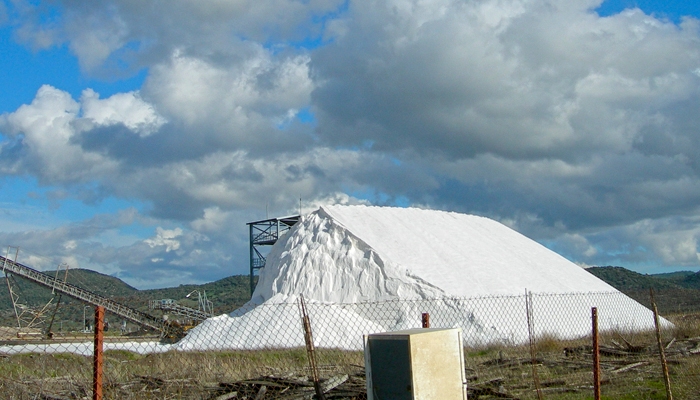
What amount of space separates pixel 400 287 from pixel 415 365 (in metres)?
19.8

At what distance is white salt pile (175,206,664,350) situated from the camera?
2352 cm

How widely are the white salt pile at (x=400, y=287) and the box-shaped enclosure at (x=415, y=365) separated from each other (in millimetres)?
13051

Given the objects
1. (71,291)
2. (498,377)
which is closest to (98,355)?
(498,377)

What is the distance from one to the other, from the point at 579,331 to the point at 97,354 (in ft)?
73.1

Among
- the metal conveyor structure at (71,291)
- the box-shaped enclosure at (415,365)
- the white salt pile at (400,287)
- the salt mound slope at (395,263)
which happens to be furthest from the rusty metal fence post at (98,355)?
the metal conveyor structure at (71,291)

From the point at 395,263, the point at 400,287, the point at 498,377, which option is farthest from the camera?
the point at 395,263

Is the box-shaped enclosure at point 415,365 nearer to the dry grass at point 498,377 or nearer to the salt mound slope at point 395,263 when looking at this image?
the dry grass at point 498,377

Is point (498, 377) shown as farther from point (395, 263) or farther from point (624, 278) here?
point (624, 278)

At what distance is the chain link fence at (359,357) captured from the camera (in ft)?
30.5

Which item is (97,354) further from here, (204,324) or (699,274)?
(699,274)

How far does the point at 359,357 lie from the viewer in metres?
17.6

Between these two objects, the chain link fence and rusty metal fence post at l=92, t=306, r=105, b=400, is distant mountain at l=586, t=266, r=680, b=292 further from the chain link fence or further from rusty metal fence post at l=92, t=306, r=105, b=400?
rusty metal fence post at l=92, t=306, r=105, b=400

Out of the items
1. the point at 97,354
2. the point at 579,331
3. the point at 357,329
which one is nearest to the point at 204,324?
the point at 357,329

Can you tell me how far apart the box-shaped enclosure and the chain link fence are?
0.38 m
